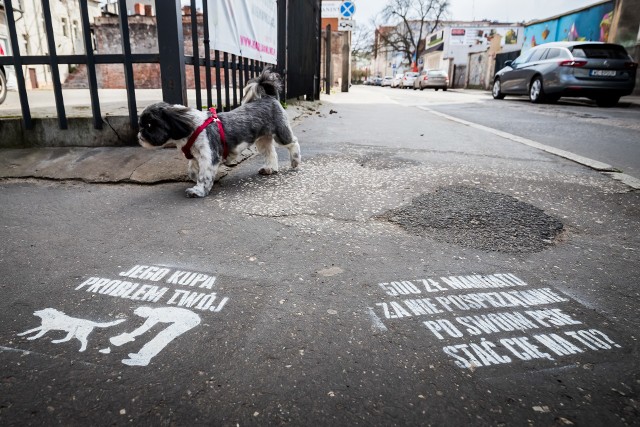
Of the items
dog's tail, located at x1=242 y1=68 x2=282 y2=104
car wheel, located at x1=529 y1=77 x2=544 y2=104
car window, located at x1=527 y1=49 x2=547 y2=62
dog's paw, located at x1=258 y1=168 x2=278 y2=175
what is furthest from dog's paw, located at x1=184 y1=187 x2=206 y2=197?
car window, located at x1=527 y1=49 x2=547 y2=62

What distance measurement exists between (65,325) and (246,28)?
523cm

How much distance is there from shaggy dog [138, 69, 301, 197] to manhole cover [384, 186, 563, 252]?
152 cm

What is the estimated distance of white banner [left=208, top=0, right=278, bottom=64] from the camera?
478 centimetres

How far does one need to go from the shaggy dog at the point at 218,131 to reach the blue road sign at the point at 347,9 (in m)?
15.6

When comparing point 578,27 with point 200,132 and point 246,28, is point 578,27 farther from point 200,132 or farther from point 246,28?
point 200,132

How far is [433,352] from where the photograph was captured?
144cm

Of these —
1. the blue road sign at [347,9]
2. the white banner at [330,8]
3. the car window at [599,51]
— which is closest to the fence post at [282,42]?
the car window at [599,51]

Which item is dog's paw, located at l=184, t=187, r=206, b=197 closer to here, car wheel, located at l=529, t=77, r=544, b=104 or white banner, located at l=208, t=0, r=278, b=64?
white banner, located at l=208, t=0, r=278, b=64

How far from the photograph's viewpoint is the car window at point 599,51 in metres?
11.7

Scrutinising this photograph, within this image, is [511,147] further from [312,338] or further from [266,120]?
[312,338]

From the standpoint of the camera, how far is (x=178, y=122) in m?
3.12

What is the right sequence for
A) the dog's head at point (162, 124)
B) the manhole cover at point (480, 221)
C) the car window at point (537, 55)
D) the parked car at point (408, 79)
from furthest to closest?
the parked car at point (408, 79) < the car window at point (537, 55) < the dog's head at point (162, 124) < the manhole cover at point (480, 221)

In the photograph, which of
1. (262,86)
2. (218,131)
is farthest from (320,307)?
(262,86)

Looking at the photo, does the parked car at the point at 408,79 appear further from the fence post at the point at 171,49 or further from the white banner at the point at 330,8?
the fence post at the point at 171,49
